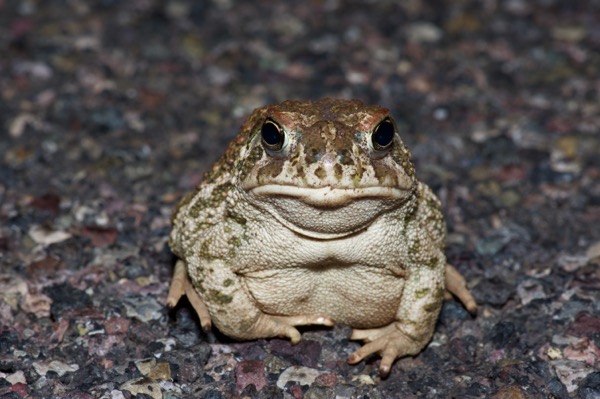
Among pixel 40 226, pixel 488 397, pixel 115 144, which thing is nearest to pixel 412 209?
pixel 488 397

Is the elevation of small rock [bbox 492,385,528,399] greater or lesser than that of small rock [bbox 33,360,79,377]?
greater

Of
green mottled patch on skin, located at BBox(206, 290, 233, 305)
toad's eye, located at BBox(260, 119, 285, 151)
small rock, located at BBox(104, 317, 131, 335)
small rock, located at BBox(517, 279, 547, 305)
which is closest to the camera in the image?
toad's eye, located at BBox(260, 119, 285, 151)

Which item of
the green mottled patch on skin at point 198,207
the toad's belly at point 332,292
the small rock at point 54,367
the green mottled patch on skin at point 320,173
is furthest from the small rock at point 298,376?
the green mottled patch on skin at point 320,173

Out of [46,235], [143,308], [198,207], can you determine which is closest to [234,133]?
[46,235]

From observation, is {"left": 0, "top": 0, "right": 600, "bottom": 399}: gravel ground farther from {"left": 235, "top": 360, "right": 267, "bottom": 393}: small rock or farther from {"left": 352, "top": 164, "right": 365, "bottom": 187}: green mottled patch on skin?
{"left": 352, "top": 164, "right": 365, "bottom": 187}: green mottled patch on skin

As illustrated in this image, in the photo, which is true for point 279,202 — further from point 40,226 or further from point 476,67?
point 476,67

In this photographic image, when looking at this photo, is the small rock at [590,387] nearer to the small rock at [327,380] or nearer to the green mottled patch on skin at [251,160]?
the small rock at [327,380]

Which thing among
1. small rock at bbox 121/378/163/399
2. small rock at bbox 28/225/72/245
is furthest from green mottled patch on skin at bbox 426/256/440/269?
small rock at bbox 28/225/72/245
